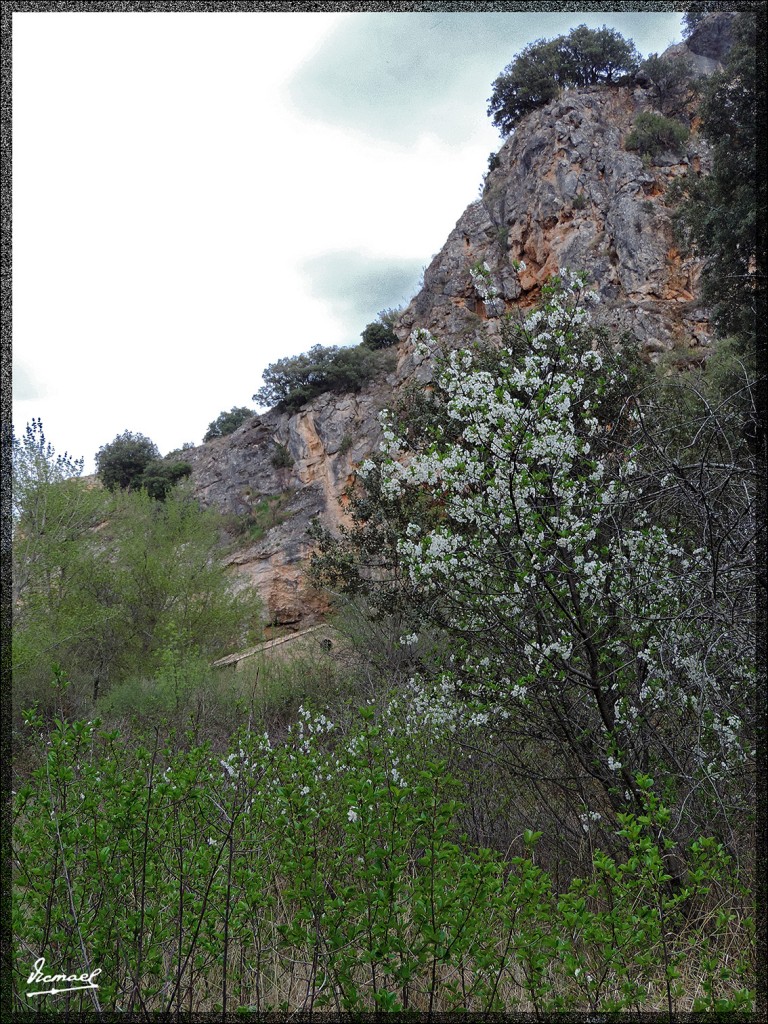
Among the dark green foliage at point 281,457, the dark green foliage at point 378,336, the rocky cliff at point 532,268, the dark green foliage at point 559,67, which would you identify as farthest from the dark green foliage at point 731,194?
the dark green foliage at point 281,457

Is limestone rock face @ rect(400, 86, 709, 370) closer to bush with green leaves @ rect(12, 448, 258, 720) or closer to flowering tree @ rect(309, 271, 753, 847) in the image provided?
bush with green leaves @ rect(12, 448, 258, 720)

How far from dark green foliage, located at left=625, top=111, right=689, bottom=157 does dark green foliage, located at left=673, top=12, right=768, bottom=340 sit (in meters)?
9.50

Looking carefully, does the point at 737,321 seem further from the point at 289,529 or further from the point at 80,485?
the point at 289,529

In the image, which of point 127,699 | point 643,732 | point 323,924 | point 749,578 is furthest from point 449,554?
point 127,699

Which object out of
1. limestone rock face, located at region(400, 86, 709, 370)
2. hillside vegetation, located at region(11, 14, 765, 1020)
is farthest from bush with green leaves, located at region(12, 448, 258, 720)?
limestone rock face, located at region(400, 86, 709, 370)

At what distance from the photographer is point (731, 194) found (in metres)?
9.16

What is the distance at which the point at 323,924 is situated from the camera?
196cm

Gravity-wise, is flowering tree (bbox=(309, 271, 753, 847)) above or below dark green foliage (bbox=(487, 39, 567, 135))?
below

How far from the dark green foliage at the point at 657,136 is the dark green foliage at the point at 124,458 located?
20619mm

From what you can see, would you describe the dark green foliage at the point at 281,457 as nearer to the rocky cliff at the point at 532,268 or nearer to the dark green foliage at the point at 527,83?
the rocky cliff at the point at 532,268

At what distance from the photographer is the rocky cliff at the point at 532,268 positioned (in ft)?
51.1

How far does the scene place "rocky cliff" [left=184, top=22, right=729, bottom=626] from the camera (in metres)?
15.6

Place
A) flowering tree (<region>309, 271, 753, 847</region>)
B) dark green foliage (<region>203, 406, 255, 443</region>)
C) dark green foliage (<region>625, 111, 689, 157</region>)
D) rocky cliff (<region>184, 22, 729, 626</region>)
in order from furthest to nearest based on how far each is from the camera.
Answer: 1. dark green foliage (<region>203, 406, 255, 443</region>)
2. dark green foliage (<region>625, 111, 689, 157</region>)
3. rocky cliff (<region>184, 22, 729, 626</region>)
4. flowering tree (<region>309, 271, 753, 847</region>)

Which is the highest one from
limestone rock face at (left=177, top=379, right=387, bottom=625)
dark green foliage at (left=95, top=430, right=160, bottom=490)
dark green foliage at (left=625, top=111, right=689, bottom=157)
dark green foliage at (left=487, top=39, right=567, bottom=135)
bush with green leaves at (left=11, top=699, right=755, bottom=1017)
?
dark green foliage at (left=487, top=39, right=567, bottom=135)
